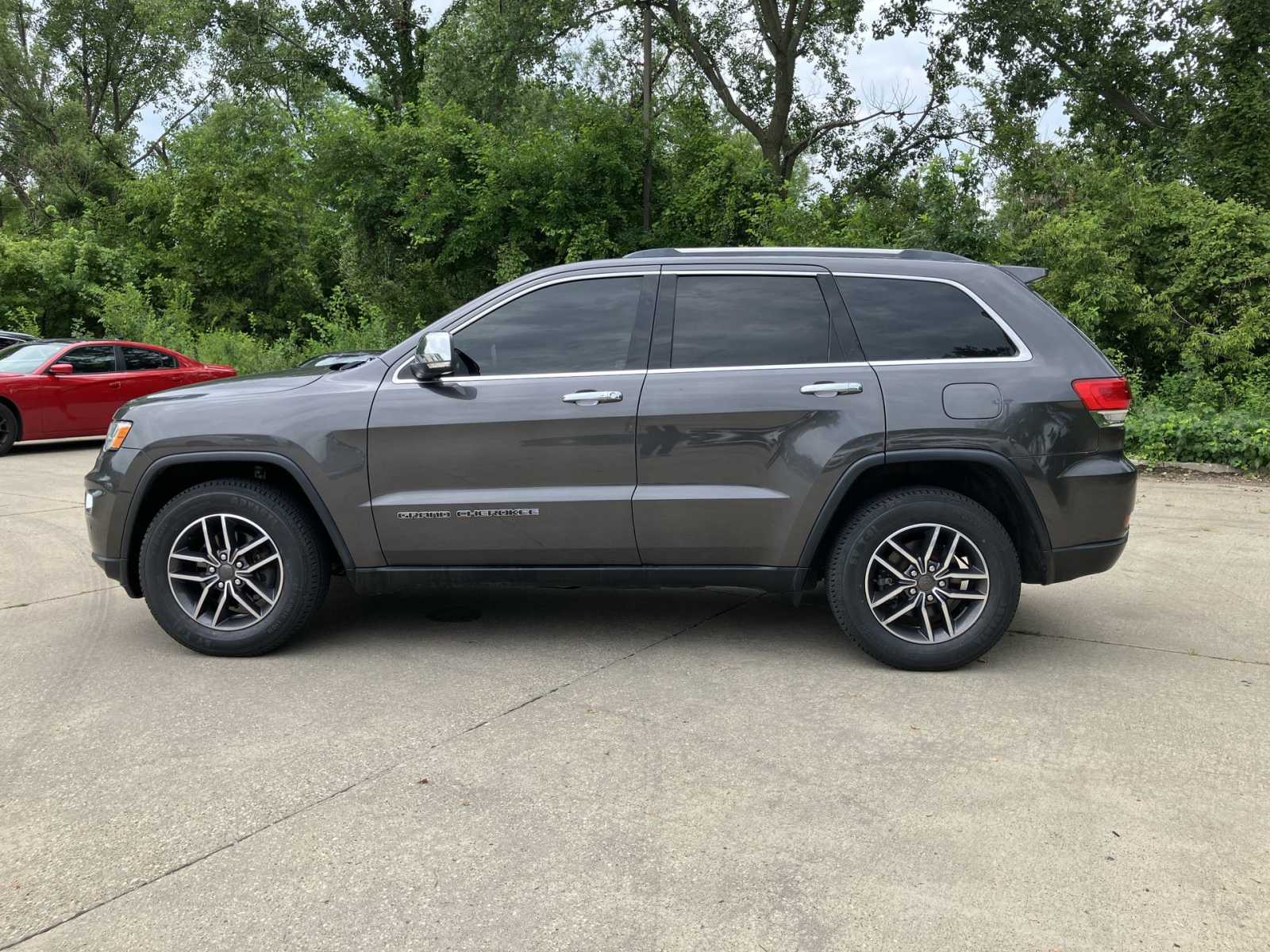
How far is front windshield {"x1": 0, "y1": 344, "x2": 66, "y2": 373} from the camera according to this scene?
46.4 ft

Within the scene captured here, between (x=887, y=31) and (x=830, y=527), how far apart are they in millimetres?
22543

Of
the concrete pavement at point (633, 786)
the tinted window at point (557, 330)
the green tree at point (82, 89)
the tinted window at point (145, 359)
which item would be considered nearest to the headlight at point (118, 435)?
the concrete pavement at point (633, 786)

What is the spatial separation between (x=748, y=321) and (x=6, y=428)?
1249cm

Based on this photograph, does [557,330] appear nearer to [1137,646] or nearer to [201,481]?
[201,481]

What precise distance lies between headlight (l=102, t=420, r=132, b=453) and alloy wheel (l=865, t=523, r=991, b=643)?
359 centimetres

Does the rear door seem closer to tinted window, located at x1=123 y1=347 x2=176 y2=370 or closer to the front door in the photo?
the front door

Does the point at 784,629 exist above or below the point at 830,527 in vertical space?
below

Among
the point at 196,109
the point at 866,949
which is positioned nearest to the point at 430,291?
the point at 866,949

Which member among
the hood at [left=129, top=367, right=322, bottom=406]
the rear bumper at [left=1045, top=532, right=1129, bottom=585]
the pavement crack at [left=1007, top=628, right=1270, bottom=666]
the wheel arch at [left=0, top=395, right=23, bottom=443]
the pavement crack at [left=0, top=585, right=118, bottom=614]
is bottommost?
the pavement crack at [left=0, top=585, right=118, bottom=614]

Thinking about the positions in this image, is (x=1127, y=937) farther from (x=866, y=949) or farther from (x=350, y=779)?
(x=350, y=779)

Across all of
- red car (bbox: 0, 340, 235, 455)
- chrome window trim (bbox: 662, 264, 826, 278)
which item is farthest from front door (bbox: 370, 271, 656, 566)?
red car (bbox: 0, 340, 235, 455)

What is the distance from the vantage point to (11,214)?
192 feet

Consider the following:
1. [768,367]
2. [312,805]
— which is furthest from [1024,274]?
[312,805]

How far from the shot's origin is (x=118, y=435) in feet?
17.0
